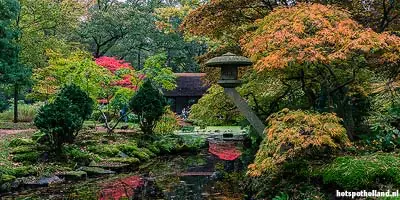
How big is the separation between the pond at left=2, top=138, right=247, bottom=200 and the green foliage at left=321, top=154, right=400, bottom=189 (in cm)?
225

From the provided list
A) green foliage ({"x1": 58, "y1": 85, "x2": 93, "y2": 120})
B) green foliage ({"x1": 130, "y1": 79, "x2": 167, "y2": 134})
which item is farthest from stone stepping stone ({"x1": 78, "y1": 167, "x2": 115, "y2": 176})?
green foliage ({"x1": 130, "y1": 79, "x2": 167, "y2": 134})

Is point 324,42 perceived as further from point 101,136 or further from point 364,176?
point 101,136

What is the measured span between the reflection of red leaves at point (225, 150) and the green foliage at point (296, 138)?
6.98 m

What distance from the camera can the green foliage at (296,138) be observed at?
6270 millimetres

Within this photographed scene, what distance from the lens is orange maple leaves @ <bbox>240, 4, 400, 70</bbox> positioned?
6277 millimetres

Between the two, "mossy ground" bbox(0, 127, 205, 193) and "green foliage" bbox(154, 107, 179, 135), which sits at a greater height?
"green foliage" bbox(154, 107, 179, 135)

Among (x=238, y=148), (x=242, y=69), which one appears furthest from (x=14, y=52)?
(x=242, y=69)

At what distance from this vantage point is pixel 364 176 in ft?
19.0

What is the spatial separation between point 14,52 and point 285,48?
14.8 meters

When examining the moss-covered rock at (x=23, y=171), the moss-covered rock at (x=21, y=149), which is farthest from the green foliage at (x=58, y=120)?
the moss-covered rock at (x=23, y=171)

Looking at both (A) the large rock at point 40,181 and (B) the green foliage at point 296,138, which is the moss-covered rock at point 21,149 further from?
(B) the green foliage at point 296,138

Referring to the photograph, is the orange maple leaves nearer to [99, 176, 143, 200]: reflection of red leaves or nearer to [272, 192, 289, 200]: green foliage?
[272, 192, 289, 200]: green foliage

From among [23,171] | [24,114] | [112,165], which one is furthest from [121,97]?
[24,114]

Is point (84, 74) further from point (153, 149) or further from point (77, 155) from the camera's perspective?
point (77, 155)
